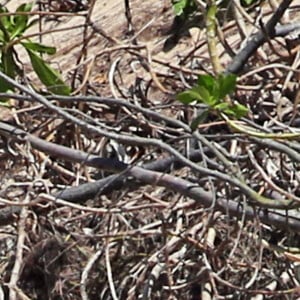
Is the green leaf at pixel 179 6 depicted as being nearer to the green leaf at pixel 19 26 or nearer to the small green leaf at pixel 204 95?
the green leaf at pixel 19 26

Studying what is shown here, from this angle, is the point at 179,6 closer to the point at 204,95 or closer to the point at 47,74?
the point at 47,74

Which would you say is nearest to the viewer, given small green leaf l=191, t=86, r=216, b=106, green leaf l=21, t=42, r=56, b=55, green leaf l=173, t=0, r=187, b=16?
small green leaf l=191, t=86, r=216, b=106

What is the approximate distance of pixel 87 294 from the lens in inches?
77.7

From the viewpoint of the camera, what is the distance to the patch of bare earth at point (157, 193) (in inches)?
71.0

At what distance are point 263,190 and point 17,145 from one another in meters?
0.51

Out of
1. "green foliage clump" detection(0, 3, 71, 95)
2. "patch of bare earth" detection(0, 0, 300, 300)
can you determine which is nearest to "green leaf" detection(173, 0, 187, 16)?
"patch of bare earth" detection(0, 0, 300, 300)

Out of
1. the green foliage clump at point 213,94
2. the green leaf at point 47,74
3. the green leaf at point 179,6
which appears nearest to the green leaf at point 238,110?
the green foliage clump at point 213,94

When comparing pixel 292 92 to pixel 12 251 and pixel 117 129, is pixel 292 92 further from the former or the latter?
pixel 12 251

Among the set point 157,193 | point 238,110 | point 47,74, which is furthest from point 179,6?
point 238,110

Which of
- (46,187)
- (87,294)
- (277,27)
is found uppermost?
(277,27)

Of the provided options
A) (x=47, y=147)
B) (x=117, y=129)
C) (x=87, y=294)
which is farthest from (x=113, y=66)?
(x=87, y=294)

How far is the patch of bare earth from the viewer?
180 centimetres

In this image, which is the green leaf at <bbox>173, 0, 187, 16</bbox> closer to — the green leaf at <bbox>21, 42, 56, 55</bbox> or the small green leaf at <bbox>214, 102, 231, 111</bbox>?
the green leaf at <bbox>21, 42, 56, 55</bbox>

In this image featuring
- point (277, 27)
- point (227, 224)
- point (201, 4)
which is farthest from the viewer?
point (277, 27)
